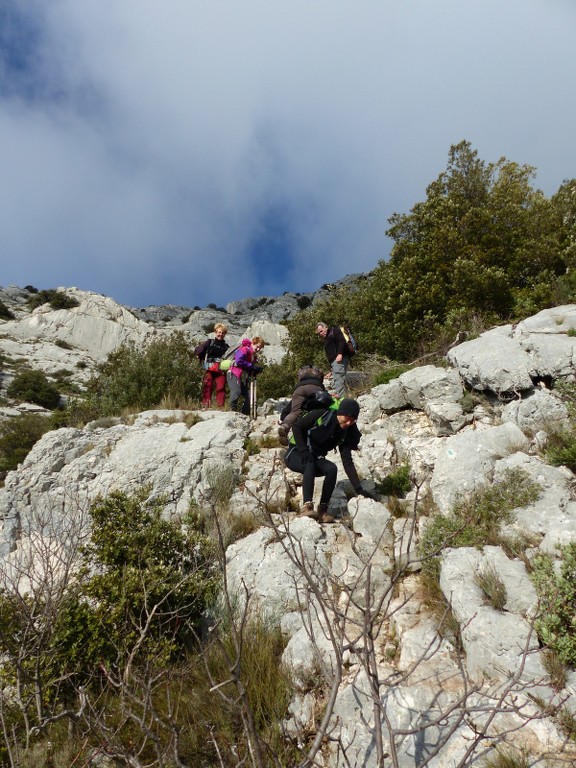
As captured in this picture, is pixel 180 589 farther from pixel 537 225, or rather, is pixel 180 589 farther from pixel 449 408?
pixel 537 225

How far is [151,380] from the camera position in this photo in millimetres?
11680

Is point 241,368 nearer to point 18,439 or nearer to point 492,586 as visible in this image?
point 492,586

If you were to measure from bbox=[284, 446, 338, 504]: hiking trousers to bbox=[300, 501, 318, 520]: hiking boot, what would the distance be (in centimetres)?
6

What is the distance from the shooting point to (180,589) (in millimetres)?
4539

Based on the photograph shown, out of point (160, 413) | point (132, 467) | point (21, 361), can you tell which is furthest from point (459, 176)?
point (21, 361)

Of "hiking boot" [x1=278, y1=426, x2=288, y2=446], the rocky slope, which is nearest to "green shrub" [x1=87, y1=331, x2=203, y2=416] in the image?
the rocky slope

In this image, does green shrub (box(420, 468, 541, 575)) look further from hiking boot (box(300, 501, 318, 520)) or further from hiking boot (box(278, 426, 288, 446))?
hiking boot (box(278, 426, 288, 446))

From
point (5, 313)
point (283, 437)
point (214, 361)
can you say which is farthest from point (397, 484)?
point (5, 313)

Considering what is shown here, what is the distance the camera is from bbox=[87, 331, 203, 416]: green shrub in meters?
11.2

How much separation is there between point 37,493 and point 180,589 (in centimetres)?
411

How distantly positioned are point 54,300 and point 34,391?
3528cm

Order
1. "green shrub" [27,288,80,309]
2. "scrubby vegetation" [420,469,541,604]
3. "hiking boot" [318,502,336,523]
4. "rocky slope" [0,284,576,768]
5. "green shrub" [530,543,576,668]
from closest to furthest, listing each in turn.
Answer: "rocky slope" [0,284,576,768] < "green shrub" [530,543,576,668] < "scrubby vegetation" [420,469,541,604] < "hiking boot" [318,502,336,523] < "green shrub" [27,288,80,309]

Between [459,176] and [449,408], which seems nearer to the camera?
[449,408]

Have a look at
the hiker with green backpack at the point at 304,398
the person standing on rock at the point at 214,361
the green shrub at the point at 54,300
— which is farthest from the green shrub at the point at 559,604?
the green shrub at the point at 54,300
